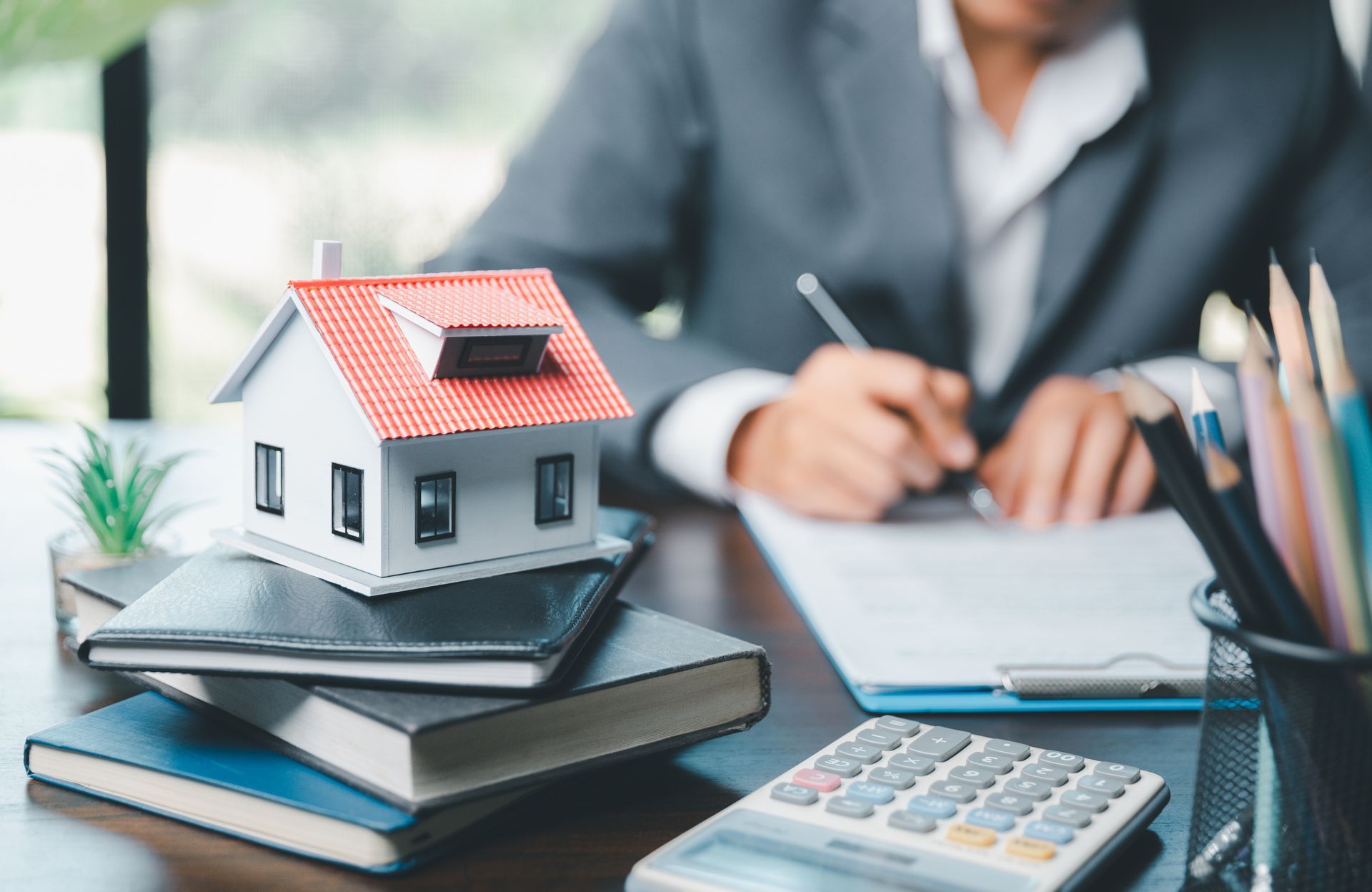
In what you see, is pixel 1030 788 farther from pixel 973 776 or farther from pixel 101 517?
pixel 101 517

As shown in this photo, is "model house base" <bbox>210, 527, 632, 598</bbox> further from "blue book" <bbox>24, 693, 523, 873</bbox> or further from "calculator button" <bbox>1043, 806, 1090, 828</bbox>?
"calculator button" <bbox>1043, 806, 1090, 828</bbox>

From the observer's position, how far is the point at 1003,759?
367 millimetres

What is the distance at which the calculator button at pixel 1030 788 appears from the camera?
34 centimetres

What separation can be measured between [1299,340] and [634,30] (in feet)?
3.26

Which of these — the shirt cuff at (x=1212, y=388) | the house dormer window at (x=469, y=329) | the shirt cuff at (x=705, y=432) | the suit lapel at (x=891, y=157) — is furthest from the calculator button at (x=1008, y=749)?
the suit lapel at (x=891, y=157)

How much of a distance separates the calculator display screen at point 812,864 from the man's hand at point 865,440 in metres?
0.49

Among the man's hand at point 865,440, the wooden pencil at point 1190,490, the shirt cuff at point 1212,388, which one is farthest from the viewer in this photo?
the shirt cuff at point 1212,388

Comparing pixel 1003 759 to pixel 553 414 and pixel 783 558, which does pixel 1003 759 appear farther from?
pixel 783 558

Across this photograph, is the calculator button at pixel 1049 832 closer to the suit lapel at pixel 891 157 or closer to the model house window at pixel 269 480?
the model house window at pixel 269 480

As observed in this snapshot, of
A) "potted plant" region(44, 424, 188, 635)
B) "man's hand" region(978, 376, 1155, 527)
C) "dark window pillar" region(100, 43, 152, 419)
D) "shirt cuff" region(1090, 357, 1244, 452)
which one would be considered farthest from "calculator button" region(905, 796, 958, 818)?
"dark window pillar" region(100, 43, 152, 419)

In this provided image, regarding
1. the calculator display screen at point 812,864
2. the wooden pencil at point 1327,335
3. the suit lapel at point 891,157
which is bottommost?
the calculator display screen at point 812,864

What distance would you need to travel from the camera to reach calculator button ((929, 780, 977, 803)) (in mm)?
339

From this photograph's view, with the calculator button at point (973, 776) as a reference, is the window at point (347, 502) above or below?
above

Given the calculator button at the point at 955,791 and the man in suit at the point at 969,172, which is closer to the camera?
the calculator button at the point at 955,791
